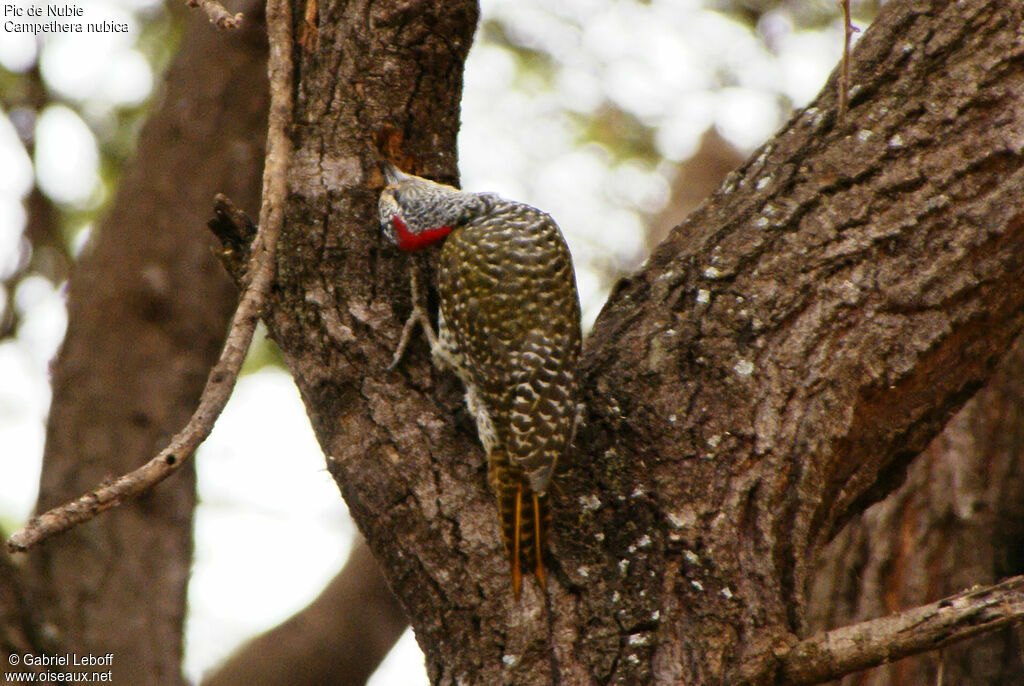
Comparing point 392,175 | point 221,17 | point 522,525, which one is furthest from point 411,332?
point 221,17

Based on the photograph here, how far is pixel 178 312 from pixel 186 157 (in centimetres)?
71

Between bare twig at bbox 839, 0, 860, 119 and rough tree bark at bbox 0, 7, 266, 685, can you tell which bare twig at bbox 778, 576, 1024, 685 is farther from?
rough tree bark at bbox 0, 7, 266, 685

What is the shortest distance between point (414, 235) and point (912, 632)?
1.52 m

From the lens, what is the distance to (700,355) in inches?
100.0

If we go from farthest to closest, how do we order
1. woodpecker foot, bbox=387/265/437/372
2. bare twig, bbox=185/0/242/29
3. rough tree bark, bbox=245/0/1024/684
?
woodpecker foot, bbox=387/265/437/372
rough tree bark, bbox=245/0/1024/684
bare twig, bbox=185/0/242/29

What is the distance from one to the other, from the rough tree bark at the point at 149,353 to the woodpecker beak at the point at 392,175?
2.07m

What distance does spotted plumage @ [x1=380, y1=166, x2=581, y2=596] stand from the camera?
2354mm

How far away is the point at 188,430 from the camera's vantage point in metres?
1.92

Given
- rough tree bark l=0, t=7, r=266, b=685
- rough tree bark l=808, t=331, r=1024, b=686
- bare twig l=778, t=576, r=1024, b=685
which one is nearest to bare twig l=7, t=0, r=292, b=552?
bare twig l=778, t=576, r=1024, b=685

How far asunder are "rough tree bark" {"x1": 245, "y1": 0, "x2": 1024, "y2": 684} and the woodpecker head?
0.19 ft

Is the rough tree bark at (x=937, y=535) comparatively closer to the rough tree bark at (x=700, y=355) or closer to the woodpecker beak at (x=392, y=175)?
the rough tree bark at (x=700, y=355)

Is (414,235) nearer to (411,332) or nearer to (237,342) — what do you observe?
(411,332)

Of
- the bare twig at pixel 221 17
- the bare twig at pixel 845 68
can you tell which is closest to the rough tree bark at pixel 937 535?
the bare twig at pixel 845 68

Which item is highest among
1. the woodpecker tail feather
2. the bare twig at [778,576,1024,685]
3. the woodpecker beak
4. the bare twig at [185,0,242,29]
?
the bare twig at [185,0,242,29]
